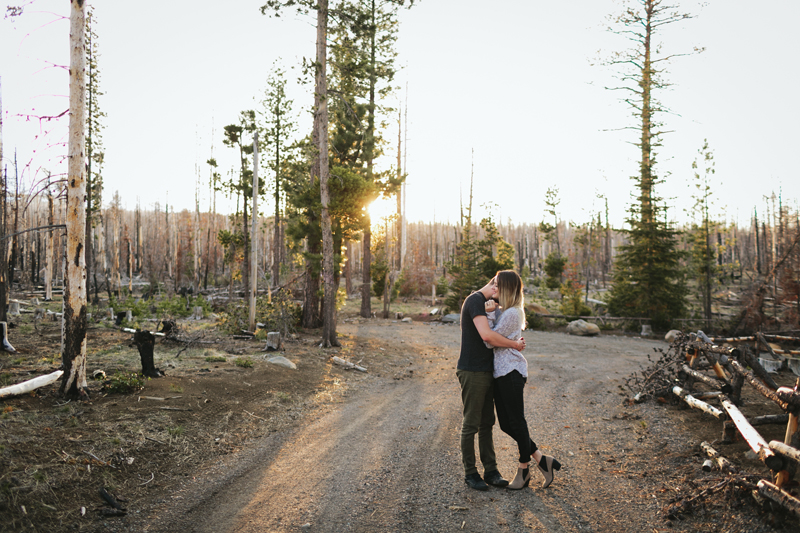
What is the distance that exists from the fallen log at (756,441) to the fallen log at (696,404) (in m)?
0.22

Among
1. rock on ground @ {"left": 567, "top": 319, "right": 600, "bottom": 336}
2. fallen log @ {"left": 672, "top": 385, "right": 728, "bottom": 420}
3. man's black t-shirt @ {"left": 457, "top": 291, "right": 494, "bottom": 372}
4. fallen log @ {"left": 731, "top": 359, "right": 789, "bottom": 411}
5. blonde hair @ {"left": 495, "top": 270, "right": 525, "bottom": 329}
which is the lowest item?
rock on ground @ {"left": 567, "top": 319, "right": 600, "bottom": 336}

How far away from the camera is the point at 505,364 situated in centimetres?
436

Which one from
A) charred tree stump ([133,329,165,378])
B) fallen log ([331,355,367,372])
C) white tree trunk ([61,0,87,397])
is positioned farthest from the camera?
fallen log ([331,355,367,372])

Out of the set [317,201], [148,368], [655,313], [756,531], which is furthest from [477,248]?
[756,531]

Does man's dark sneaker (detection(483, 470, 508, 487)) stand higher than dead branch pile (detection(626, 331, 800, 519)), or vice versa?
dead branch pile (detection(626, 331, 800, 519))

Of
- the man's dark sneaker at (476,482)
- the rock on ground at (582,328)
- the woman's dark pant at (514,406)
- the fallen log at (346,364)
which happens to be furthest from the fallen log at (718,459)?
the rock on ground at (582,328)

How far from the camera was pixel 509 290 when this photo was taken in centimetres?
438

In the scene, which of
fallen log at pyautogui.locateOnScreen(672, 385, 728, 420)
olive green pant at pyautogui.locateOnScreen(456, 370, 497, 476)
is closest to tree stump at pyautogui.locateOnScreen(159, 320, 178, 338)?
olive green pant at pyautogui.locateOnScreen(456, 370, 497, 476)

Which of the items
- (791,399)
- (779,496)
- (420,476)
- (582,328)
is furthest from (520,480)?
(582,328)

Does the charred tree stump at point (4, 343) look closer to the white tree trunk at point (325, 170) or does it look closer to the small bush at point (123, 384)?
the small bush at point (123, 384)

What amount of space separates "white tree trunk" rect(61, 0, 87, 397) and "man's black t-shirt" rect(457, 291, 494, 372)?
16.1 feet

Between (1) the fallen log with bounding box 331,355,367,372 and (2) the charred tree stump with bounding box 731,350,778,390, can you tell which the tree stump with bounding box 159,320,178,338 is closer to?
(1) the fallen log with bounding box 331,355,367,372

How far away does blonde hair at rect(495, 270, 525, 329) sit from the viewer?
4375 millimetres

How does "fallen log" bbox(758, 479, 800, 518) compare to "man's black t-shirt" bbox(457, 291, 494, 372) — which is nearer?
"fallen log" bbox(758, 479, 800, 518)
